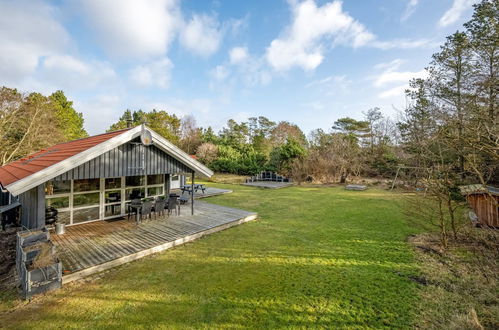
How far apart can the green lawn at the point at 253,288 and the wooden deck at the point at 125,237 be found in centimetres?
28

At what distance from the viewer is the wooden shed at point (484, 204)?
673 centimetres

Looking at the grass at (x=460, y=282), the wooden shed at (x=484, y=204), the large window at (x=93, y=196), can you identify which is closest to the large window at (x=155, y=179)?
the large window at (x=93, y=196)

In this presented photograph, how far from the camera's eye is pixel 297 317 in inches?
124

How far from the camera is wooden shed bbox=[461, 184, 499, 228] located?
673 cm

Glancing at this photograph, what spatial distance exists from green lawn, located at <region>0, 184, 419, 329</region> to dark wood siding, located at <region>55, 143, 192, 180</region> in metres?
3.03

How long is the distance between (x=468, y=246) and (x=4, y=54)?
27.0 m

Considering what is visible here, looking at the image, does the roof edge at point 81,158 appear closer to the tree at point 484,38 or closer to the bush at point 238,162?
the tree at point 484,38

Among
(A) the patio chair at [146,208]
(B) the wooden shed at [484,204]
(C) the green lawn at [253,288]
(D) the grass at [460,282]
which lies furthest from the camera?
(A) the patio chair at [146,208]

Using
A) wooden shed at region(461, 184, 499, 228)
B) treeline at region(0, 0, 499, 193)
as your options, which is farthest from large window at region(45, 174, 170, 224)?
wooden shed at region(461, 184, 499, 228)

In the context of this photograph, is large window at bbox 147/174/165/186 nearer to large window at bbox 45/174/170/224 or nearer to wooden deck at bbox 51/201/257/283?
large window at bbox 45/174/170/224

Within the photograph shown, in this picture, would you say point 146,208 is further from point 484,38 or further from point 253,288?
point 484,38

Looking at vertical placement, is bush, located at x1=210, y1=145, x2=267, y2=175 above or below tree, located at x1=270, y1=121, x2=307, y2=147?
below

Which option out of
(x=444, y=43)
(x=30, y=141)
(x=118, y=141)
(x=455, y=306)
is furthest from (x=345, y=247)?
(x=30, y=141)

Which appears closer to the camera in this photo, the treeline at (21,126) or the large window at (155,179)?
the large window at (155,179)
